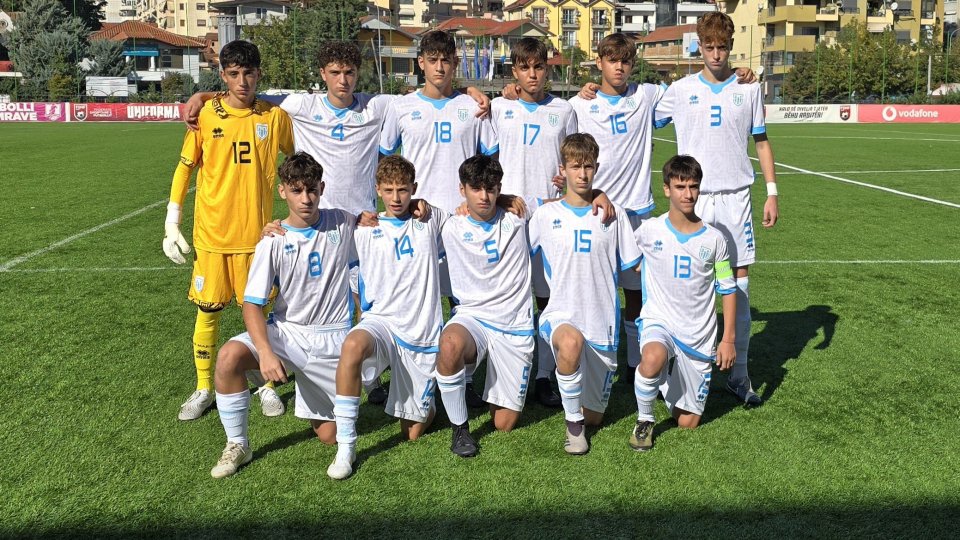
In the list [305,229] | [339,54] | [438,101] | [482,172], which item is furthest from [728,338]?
[339,54]

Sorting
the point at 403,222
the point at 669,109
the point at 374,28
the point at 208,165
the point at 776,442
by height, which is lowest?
the point at 776,442

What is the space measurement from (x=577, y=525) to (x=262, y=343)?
1.63m

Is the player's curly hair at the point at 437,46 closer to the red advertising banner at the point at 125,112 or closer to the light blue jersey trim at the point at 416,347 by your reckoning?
the light blue jersey trim at the point at 416,347

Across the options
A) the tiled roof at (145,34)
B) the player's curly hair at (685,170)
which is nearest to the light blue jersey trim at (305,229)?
the player's curly hair at (685,170)

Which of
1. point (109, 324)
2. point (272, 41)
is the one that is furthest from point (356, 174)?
point (272, 41)

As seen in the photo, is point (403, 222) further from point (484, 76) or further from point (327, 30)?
point (484, 76)

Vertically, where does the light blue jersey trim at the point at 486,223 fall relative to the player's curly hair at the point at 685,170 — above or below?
below

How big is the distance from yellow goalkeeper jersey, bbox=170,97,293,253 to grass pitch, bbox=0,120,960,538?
3.21ft

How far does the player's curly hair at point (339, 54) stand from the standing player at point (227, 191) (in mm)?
383

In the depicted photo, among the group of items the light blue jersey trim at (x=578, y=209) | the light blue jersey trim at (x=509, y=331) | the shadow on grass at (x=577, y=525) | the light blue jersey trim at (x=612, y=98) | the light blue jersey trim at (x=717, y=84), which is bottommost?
the shadow on grass at (x=577, y=525)

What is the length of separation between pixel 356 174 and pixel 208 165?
32.8 inches

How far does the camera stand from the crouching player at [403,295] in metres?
4.28

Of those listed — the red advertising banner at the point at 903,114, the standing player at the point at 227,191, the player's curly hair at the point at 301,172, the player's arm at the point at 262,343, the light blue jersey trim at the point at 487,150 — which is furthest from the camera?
the red advertising banner at the point at 903,114

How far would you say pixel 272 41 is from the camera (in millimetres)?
51812
